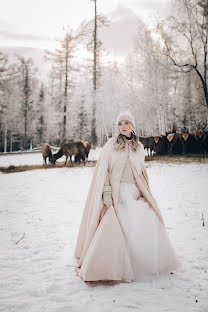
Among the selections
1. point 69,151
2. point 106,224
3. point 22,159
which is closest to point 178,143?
point 69,151

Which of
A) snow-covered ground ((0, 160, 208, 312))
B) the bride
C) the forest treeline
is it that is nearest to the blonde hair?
the bride

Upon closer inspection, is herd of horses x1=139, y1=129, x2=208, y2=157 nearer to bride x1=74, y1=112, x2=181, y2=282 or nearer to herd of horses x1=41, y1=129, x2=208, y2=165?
herd of horses x1=41, y1=129, x2=208, y2=165

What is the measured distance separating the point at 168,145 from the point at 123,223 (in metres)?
12.8

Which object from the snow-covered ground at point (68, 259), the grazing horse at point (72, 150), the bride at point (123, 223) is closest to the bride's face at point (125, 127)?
the bride at point (123, 223)

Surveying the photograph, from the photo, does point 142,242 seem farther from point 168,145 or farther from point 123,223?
point 168,145

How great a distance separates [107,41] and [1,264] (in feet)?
59.5

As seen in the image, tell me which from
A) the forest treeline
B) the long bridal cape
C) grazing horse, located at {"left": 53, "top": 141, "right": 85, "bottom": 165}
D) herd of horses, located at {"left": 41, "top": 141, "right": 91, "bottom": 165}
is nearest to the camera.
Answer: the long bridal cape

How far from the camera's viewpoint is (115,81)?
66.4 ft

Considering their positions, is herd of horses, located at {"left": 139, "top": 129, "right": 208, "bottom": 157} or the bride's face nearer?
the bride's face

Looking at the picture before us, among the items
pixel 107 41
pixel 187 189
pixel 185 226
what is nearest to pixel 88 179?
pixel 187 189

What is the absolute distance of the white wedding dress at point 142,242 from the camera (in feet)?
9.20

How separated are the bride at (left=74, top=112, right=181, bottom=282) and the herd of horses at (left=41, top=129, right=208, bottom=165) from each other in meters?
10.2

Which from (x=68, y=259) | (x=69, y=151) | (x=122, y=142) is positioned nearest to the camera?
(x=122, y=142)

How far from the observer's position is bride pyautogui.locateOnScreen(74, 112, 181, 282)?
2.73 m
